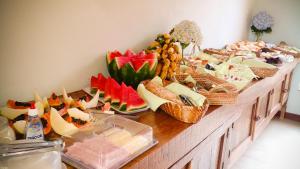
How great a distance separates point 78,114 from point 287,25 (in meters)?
2.89

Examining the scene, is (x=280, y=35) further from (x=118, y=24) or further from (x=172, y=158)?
(x=172, y=158)

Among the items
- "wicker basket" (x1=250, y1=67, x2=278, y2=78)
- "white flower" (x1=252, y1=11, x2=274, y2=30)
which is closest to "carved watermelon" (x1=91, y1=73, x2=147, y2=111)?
"wicker basket" (x1=250, y1=67, x2=278, y2=78)

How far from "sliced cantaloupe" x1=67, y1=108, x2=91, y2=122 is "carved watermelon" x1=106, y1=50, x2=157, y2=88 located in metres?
0.38

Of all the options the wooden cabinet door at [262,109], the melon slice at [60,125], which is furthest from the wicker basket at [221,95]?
the wooden cabinet door at [262,109]

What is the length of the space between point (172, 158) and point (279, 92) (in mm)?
2143

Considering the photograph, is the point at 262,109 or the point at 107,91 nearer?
the point at 107,91

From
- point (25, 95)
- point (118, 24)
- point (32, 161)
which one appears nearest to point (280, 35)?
point (118, 24)

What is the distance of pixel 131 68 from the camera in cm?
128

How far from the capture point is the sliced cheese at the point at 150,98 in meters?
1.13

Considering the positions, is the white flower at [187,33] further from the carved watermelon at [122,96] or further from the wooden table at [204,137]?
the carved watermelon at [122,96]

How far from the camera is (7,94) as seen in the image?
1065mm

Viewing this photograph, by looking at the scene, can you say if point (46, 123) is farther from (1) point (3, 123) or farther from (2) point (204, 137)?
(2) point (204, 137)

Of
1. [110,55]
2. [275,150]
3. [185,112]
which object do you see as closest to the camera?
[185,112]

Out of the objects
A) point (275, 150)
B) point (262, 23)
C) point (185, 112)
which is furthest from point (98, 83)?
point (262, 23)
